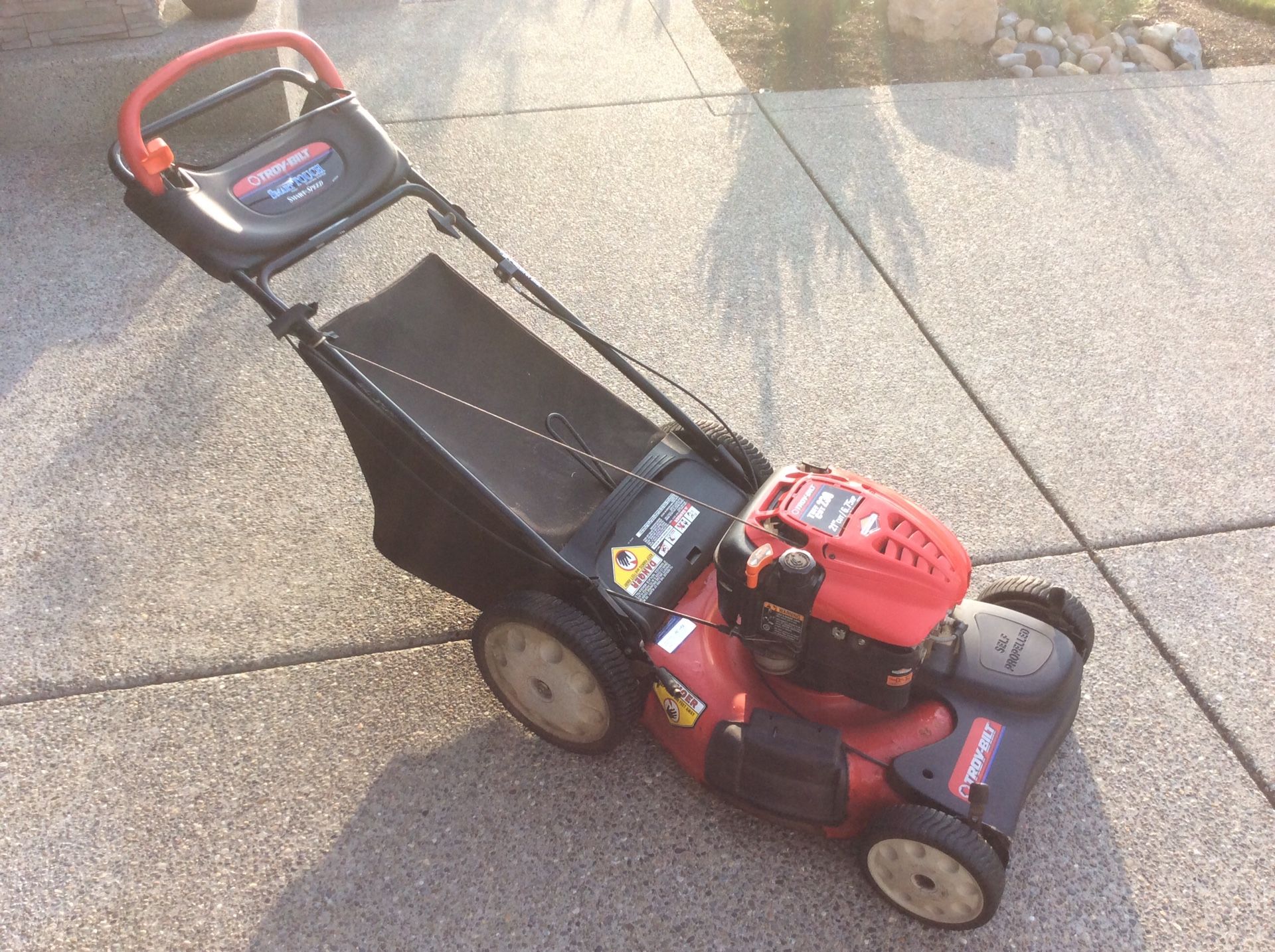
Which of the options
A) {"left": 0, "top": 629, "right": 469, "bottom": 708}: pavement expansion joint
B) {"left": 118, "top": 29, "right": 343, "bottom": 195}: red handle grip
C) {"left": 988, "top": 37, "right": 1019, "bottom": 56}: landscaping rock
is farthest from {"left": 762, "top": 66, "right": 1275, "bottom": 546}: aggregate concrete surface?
{"left": 118, "top": 29, "right": 343, "bottom": 195}: red handle grip

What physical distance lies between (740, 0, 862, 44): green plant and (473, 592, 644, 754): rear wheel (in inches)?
165

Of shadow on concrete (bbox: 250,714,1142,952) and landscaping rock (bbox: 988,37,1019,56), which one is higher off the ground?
landscaping rock (bbox: 988,37,1019,56)

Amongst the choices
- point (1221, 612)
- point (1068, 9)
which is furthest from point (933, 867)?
point (1068, 9)

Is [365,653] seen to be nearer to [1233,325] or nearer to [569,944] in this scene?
[569,944]

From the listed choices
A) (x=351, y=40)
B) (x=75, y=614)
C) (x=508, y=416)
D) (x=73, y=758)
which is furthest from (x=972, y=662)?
(x=351, y=40)

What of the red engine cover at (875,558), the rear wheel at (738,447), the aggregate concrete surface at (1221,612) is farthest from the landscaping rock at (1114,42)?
the red engine cover at (875,558)

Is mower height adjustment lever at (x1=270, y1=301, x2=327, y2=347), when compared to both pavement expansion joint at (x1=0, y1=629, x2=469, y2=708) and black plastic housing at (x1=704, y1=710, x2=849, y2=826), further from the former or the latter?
black plastic housing at (x1=704, y1=710, x2=849, y2=826)

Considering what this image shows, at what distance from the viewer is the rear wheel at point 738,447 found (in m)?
2.50

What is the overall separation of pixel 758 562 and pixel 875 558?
21 cm

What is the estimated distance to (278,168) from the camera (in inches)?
87.5

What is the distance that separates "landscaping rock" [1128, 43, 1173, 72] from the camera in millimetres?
5363

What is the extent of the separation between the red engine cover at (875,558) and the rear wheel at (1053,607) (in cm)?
38

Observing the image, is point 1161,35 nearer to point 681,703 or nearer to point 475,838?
point 681,703

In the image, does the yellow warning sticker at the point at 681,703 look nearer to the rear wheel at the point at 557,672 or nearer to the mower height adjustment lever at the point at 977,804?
the rear wheel at the point at 557,672
